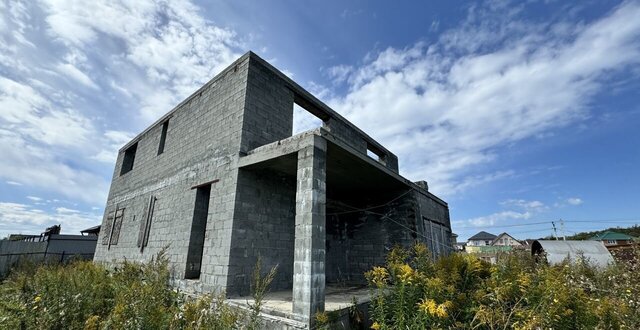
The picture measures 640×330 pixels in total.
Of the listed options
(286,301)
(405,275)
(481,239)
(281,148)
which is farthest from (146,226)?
(481,239)

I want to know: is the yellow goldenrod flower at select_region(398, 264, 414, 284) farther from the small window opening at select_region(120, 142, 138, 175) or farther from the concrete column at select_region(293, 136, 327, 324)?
the small window opening at select_region(120, 142, 138, 175)

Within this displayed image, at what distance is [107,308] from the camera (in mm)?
5023

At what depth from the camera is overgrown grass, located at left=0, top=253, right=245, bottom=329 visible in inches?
121

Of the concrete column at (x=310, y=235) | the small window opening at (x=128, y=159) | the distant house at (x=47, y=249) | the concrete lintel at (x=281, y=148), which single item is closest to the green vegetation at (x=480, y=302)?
the concrete column at (x=310, y=235)

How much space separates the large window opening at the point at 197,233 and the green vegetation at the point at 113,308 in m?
1.26

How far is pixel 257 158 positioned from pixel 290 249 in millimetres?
2511

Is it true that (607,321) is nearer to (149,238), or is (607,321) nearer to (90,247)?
(149,238)

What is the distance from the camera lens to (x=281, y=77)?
7766mm

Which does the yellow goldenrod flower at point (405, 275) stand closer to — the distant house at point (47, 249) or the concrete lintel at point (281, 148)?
the concrete lintel at point (281, 148)

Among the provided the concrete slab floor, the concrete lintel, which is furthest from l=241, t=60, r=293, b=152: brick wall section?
the concrete slab floor

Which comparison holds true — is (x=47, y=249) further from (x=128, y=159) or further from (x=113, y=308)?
(x=113, y=308)

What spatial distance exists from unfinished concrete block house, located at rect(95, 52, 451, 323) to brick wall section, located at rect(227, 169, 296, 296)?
0.08 ft

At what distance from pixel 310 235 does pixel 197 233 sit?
3.80 m

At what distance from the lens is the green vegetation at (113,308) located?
3055mm
